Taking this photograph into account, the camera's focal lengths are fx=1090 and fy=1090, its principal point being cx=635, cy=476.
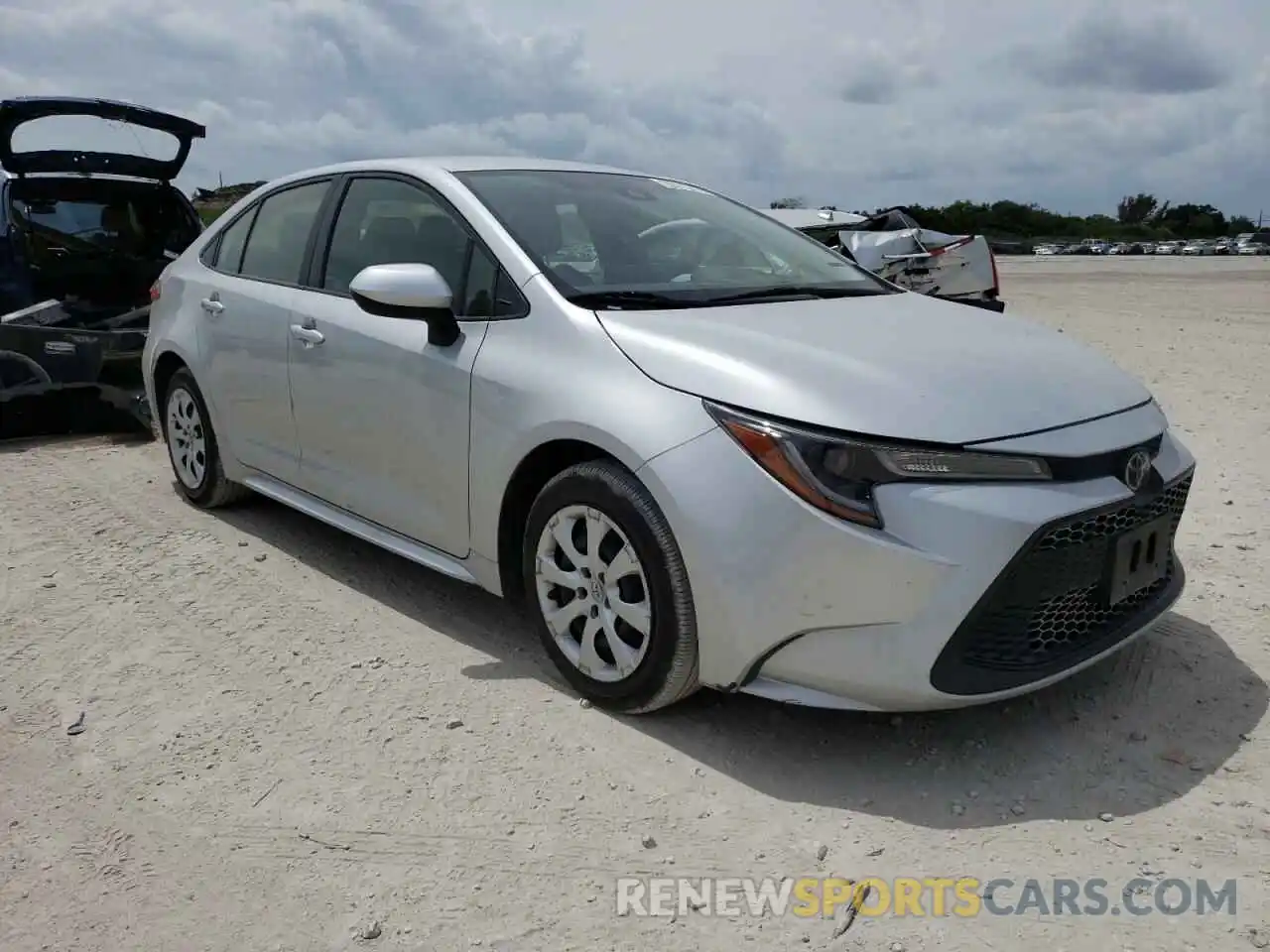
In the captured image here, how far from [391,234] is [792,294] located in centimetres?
144

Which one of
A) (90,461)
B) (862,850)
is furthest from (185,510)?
(862,850)

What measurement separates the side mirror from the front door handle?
62 cm

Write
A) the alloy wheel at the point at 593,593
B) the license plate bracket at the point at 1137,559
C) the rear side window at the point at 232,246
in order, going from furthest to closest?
1. the rear side window at the point at 232,246
2. the alloy wheel at the point at 593,593
3. the license plate bracket at the point at 1137,559

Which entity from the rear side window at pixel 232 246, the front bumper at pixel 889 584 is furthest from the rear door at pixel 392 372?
the front bumper at pixel 889 584

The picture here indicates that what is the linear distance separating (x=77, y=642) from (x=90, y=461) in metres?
2.90

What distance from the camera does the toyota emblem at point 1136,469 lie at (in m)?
2.81

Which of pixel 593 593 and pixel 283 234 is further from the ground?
pixel 283 234

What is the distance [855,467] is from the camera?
8.47 ft

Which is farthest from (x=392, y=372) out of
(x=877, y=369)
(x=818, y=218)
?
(x=818, y=218)

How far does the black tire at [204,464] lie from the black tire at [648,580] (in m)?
2.36

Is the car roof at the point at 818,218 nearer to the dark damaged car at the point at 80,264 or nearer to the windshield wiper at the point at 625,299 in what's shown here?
the dark damaged car at the point at 80,264

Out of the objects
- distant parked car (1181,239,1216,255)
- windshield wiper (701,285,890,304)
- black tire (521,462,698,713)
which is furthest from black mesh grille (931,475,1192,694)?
distant parked car (1181,239,1216,255)

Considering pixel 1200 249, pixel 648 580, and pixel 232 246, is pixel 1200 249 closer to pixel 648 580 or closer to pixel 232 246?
pixel 232 246

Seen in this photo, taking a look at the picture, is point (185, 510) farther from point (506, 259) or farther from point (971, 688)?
point (971, 688)
